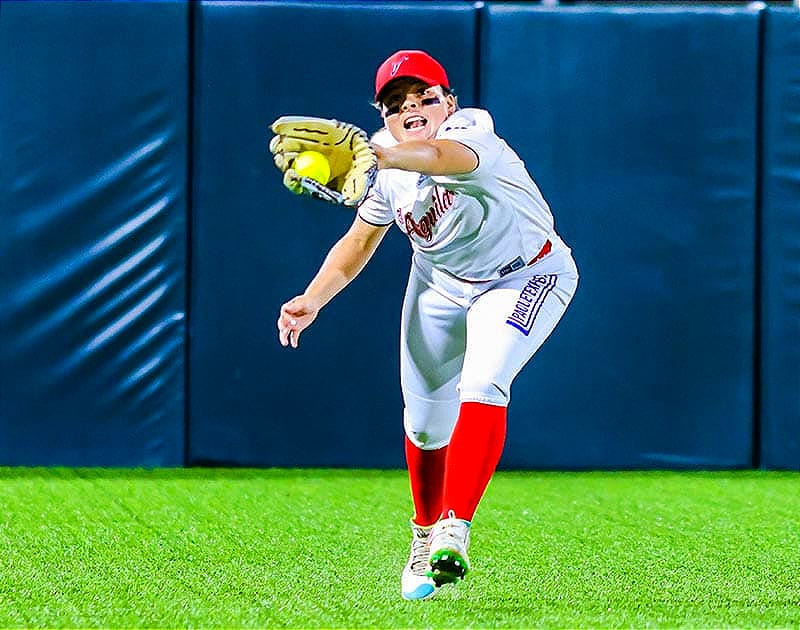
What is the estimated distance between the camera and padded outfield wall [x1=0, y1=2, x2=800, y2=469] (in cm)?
665

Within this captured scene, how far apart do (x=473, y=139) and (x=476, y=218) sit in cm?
30

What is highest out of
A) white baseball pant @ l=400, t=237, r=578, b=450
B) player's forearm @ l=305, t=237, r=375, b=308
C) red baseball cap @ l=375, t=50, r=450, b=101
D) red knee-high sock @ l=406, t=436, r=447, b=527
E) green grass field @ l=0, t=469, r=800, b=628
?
red baseball cap @ l=375, t=50, r=450, b=101

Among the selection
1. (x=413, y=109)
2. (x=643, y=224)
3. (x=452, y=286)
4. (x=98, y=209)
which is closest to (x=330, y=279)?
(x=452, y=286)

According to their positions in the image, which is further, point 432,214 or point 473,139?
point 432,214

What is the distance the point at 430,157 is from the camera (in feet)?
10.9

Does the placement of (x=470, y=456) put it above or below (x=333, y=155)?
below

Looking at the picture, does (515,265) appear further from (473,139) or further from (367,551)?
(367,551)

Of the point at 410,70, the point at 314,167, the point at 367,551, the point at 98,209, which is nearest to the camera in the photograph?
the point at 314,167

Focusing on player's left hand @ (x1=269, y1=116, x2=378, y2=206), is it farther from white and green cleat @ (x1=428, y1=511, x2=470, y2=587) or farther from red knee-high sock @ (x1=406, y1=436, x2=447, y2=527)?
red knee-high sock @ (x1=406, y1=436, x2=447, y2=527)

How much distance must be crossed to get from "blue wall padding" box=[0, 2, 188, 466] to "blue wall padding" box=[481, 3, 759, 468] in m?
1.63

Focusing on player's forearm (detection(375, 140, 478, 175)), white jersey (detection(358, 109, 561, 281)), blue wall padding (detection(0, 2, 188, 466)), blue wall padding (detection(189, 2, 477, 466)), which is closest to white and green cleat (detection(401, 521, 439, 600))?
white jersey (detection(358, 109, 561, 281))

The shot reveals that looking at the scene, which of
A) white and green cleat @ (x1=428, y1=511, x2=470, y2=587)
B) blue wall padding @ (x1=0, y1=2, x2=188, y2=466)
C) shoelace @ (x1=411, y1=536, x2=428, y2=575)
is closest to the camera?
white and green cleat @ (x1=428, y1=511, x2=470, y2=587)

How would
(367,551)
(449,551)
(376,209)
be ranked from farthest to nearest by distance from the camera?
(367,551) < (376,209) < (449,551)

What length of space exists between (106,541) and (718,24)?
4.00 metres
